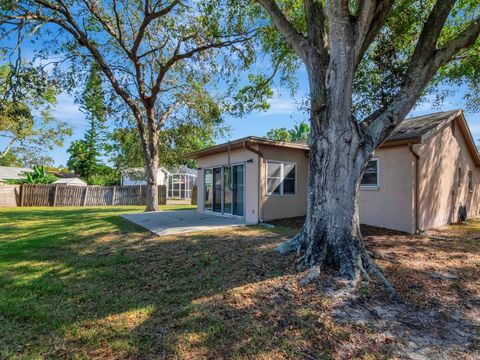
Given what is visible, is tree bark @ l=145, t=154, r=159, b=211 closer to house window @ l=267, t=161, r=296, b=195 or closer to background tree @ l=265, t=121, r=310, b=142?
house window @ l=267, t=161, r=296, b=195

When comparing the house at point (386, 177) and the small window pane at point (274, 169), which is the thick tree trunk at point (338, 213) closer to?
the house at point (386, 177)

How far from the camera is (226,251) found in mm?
5887

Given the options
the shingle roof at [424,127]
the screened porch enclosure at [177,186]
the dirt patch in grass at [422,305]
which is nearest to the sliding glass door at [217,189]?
the shingle roof at [424,127]

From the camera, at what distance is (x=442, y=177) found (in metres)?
10.1

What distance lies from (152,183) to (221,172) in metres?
4.18

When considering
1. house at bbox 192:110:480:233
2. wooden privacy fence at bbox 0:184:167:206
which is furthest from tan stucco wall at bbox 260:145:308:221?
wooden privacy fence at bbox 0:184:167:206

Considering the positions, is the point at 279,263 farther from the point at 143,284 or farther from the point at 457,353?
the point at 457,353

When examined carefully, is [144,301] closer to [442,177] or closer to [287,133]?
[442,177]

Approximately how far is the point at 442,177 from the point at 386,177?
2.60 m

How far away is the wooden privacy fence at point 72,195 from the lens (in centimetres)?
1927

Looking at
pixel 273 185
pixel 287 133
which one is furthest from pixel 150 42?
pixel 287 133

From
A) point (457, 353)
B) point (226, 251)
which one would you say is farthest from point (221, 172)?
point (457, 353)

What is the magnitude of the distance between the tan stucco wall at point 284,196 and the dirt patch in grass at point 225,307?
426 centimetres

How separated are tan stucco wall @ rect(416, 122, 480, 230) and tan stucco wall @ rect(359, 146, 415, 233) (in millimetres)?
488
